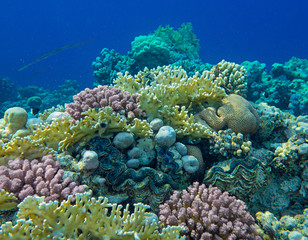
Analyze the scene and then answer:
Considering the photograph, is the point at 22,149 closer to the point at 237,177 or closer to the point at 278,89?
the point at 237,177

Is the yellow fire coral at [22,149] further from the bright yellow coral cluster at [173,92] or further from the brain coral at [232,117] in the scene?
the brain coral at [232,117]

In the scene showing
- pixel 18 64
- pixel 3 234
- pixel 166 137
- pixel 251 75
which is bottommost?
pixel 3 234

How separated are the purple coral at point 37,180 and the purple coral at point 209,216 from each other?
1281 millimetres

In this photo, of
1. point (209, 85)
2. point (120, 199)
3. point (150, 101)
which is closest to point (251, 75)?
point (209, 85)

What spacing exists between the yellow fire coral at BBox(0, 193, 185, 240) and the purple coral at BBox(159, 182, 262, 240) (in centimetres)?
40

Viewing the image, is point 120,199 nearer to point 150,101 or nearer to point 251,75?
point 150,101

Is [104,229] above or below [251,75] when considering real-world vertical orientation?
below

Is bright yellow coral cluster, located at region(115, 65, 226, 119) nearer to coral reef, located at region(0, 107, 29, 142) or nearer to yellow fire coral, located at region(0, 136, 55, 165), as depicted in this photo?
yellow fire coral, located at region(0, 136, 55, 165)

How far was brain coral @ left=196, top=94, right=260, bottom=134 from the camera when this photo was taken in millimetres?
3936

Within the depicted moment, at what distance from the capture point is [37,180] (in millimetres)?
2449

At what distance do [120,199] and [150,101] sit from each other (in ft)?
5.65

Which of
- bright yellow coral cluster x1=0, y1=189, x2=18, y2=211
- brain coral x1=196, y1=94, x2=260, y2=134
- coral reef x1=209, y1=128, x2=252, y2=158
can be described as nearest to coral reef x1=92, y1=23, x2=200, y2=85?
brain coral x1=196, y1=94, x2=260, y2=134

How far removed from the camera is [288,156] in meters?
3.69

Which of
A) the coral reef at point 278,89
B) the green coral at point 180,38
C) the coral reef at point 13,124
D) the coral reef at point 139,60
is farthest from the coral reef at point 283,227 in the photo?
the green coral at point 180,38
